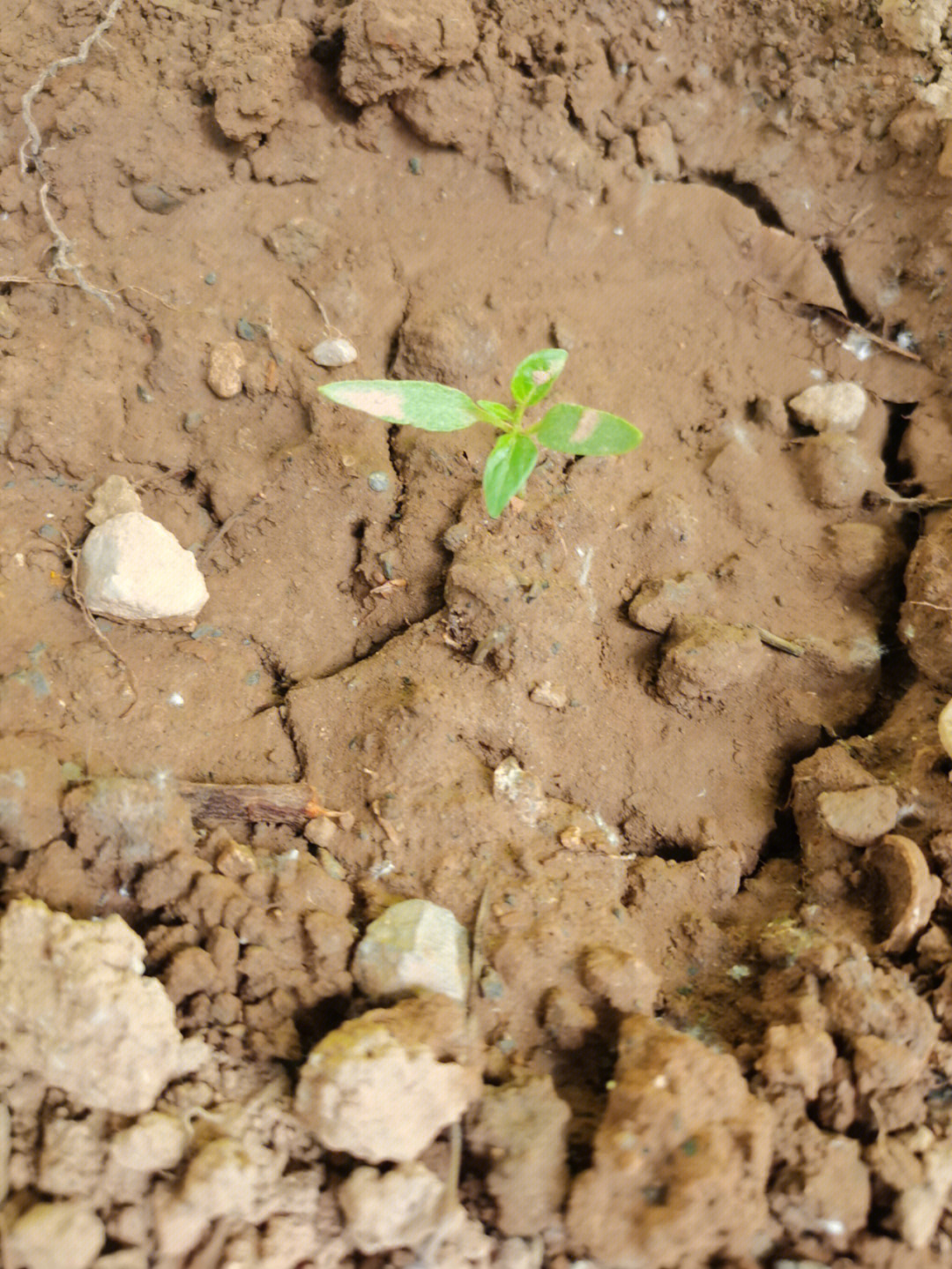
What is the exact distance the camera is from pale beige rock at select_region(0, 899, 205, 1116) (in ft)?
4.27

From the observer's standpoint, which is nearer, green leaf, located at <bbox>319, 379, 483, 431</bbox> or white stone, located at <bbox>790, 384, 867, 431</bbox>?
green leaf, located at <bbox>319, 379, 483, 431</bbox>

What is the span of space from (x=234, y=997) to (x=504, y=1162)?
1.71 ft

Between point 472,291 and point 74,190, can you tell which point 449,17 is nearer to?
point 472,291

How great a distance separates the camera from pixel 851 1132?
4.67 ft

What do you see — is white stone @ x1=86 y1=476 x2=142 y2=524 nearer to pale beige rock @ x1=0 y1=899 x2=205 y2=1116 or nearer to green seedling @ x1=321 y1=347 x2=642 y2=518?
green seedling @ x1=321 y1=347 x2=642 y2=518

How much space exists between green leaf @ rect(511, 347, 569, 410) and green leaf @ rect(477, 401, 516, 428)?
0.04 metres

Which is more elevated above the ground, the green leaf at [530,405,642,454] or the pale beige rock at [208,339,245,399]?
the green leaf at [530,405,642,454]

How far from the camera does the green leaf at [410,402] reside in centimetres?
171

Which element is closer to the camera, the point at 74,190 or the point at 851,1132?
the point at 851,1132

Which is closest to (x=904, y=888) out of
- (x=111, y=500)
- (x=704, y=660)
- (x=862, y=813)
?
(x=862, y=813)

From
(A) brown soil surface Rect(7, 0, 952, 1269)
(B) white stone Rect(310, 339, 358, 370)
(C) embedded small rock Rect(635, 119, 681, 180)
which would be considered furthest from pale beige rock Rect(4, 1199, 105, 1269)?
(C) embedded small rock Rect(635, 119, 681, 180)

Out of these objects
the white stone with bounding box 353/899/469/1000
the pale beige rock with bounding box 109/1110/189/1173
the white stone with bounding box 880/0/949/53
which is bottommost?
the pale beige rock with bounding box 109/1110/189/1173

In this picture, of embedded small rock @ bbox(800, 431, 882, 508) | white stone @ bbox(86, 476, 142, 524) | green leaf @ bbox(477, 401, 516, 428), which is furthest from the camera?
embedded small rock @ bbox(800, 431, 882, 508)

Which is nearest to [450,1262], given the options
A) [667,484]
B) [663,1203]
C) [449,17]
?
[663,1203]
